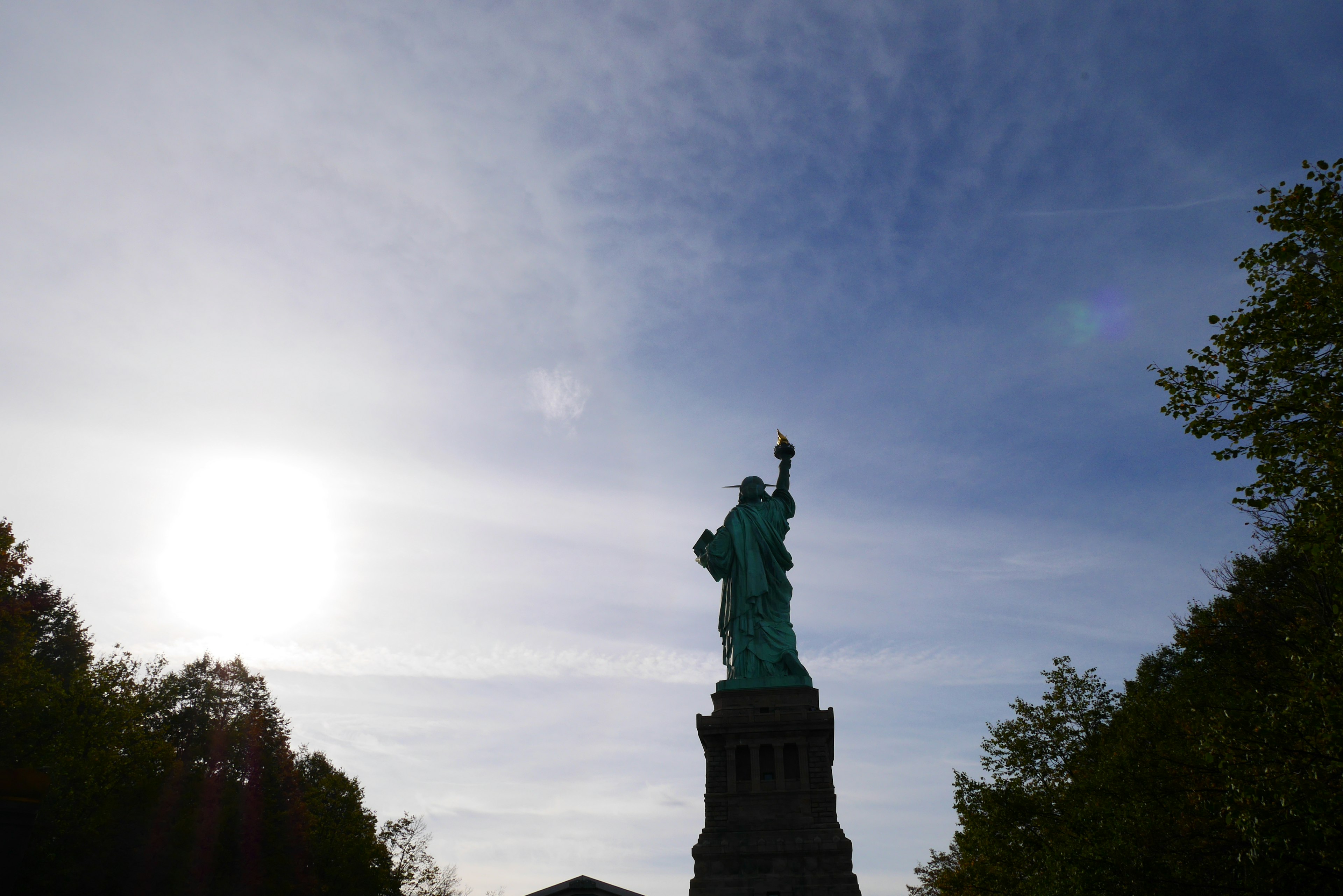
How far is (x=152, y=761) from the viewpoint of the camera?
28.4 metres

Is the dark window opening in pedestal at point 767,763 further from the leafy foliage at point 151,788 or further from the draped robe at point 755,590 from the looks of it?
the leafy foliage at point 151,788

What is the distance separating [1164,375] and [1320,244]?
8.56 feet

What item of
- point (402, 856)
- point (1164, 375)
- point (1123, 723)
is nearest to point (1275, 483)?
point (1164, 375)

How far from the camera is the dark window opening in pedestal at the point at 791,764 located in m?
29.7

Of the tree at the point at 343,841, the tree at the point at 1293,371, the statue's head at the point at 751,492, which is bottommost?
the tree at the point at 343,841

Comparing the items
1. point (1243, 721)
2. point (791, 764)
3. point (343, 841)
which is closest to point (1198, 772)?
point (1243, 721)

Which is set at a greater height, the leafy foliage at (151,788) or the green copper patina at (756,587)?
the green copper patina at (756,587)

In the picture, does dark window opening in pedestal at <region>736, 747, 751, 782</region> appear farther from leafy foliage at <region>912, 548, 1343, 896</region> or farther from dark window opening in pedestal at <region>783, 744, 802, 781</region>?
leafy foliage at <region>912, 548, 1343, 896</region>

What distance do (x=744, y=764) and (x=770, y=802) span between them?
1.47 m

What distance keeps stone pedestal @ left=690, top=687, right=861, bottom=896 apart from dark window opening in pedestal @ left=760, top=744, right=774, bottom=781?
23 mm

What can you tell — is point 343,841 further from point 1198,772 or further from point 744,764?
point 1198,772

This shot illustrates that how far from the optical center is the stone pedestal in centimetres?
2780

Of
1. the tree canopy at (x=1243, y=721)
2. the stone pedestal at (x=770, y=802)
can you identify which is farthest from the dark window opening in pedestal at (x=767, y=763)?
the tree canopy at (x=1243, y=721)

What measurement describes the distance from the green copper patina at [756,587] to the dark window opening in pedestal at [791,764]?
81.4 inches
